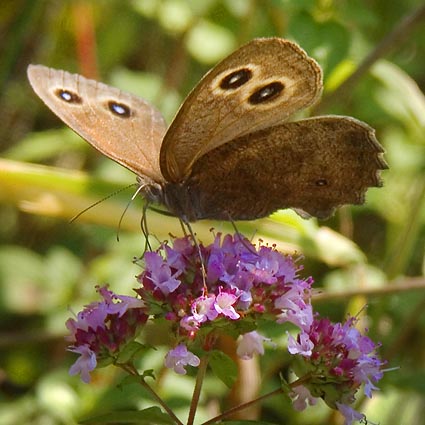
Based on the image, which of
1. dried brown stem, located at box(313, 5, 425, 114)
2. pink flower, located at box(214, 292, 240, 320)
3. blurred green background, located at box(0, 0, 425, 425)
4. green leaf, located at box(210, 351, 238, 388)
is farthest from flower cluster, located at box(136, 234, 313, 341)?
dried brown stem, located at box(313, 5, 425, 114)

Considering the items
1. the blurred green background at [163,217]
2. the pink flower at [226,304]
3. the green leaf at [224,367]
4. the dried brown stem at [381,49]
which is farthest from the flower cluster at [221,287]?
the dried brown stem at [381,49]

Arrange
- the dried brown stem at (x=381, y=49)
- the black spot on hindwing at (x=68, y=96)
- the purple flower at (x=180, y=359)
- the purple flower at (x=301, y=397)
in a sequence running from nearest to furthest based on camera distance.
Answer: the purple flower at (x=180, y=359), the purple flower at (x=301, y=397), the black spot on hindwing at (x=68, y=96), the dried brown stem at (x=381, y=49)

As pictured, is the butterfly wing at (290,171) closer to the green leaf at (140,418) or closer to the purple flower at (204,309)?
the purple flower at (204,309)

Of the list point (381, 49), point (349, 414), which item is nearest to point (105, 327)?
point (349, 414)

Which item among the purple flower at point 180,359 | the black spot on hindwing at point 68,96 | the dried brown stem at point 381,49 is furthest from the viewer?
the dried brown stem at point 381,49

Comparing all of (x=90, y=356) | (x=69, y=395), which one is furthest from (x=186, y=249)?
(x=69, y=395)

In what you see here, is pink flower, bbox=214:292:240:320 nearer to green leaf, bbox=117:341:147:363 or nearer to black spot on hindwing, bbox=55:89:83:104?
green leaf, bbox=117:341:147:363
